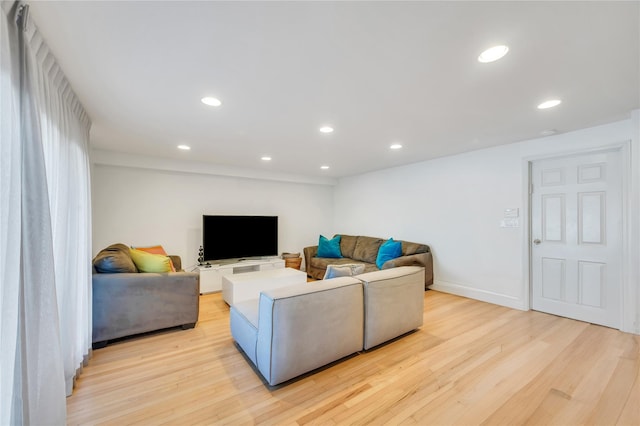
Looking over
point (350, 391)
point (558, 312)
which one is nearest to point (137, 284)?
point (350, 391)

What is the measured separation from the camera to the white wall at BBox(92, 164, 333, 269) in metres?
4.09

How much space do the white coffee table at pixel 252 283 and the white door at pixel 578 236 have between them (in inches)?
129

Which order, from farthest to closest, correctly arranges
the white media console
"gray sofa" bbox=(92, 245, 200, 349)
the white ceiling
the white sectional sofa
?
1. the white media console
2. "gray sofa" bbox=(92, 245, 200, 349)
3. the white sectional sofa
4. the white ceiling

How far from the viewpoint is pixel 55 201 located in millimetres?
1729

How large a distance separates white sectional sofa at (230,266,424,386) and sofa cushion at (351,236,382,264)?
216 cm

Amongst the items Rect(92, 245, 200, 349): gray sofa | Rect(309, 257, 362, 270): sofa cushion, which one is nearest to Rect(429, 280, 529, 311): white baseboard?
Rect(309, 257, 362, 270): sofa cushion

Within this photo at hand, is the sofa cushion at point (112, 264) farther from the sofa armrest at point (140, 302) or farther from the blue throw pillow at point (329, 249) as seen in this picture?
the blue throw pillow at point (329, 249)

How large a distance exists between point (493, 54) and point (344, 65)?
892 mm

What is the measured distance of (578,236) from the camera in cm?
310

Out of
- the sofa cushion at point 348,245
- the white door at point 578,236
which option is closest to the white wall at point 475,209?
the white door at point 578,236

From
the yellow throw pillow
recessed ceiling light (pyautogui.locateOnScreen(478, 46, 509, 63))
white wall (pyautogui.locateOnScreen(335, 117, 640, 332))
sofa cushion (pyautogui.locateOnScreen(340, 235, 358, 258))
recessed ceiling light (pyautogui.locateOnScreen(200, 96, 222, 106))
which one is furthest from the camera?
sofa cushion (pyautogui.locateOnScreen(340, 235, 358, 258))

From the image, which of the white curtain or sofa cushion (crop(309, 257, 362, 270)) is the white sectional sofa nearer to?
the white curtain

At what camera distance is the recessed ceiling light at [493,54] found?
1.51 metres

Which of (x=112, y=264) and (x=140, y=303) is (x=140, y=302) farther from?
(x=112, y=264)
